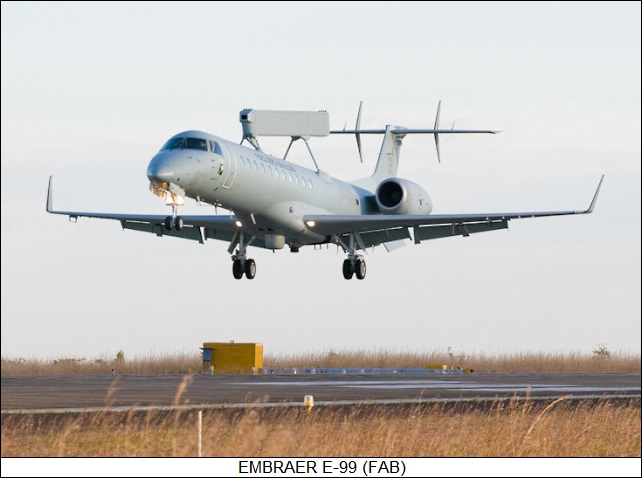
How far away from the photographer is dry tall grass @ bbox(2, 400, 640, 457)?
15.3 m

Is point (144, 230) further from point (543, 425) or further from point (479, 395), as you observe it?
point (543, 425)

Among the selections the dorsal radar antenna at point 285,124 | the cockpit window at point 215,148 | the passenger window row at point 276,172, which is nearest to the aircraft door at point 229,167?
the cockpit window at point 215,148

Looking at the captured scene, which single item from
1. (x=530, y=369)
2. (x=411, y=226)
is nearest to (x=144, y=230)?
(x=411, y=226)

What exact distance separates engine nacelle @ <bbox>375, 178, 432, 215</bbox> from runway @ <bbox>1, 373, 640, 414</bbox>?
10.3 meters

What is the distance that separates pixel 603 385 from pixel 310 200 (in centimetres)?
1134

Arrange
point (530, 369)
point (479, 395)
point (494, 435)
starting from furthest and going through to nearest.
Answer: point (530, 369), point (479, 395), point (494, 435)

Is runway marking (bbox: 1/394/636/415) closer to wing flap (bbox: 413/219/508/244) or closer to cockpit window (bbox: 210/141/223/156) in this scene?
cockpit window (bbox: 210/141/223/156)

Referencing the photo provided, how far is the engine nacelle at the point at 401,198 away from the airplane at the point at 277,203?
0.04 m

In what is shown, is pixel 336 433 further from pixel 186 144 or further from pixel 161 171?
pixel 186 144

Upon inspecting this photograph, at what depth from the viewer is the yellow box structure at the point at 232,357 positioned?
39000 millimetres

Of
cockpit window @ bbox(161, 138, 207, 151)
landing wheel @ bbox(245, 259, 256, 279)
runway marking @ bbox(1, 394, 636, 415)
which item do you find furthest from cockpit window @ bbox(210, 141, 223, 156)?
runway marking @ bbox(1, 394, 636, 415)

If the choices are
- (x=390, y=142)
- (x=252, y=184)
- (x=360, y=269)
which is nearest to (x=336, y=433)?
(x=252, y=184)

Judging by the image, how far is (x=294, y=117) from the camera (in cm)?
3878

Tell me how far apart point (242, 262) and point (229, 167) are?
6759 mm
